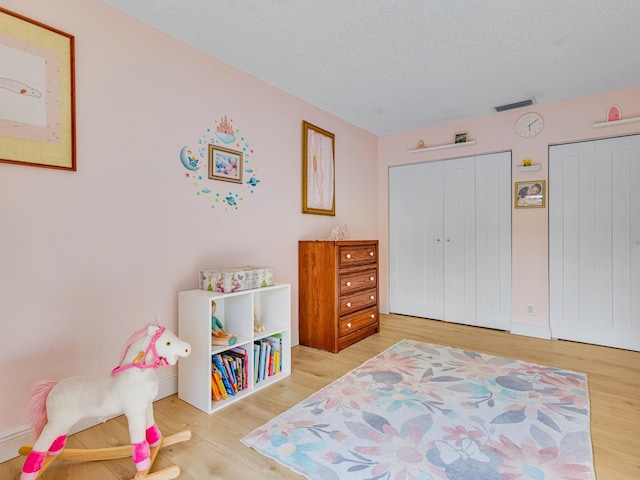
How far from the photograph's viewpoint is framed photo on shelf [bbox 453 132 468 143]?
3.84 m

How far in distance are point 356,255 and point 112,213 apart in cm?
Result: 202

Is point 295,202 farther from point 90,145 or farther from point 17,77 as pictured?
point 17,77

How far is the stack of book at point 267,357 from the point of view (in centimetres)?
237

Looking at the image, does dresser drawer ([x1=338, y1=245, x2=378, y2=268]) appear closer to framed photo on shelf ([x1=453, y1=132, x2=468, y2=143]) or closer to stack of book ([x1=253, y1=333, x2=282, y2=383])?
stack of book ([x1=253, y1=333, x2=282, y2=383])

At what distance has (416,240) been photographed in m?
4.23

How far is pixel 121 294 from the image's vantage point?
6.48 ft

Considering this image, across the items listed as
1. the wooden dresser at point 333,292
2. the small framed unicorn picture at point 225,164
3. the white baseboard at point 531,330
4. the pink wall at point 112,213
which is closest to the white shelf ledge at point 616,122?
the white baseboard at point 531,330

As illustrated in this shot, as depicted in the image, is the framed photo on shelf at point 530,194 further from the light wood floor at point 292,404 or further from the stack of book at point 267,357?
the stack of book at point 267,357

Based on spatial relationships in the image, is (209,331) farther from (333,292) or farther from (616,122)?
(616,122)

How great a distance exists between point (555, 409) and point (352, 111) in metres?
3.03

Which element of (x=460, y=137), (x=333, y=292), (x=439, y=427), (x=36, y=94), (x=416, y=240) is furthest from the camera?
(x=416, y=240)

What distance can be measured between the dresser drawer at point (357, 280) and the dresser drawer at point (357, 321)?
0.25m

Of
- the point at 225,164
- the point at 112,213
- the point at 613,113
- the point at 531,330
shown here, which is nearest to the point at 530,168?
the point at 613,113

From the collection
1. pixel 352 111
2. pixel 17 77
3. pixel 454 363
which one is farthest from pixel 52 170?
pixel 454 363
